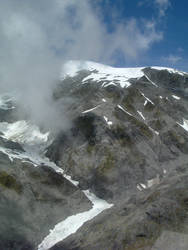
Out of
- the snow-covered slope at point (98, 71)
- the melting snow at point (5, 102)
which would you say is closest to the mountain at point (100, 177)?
the melting snow at point (5, 102)

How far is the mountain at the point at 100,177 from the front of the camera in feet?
93.9

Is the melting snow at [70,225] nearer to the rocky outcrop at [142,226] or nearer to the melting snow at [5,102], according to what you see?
the rocky outcrop at [142,226]

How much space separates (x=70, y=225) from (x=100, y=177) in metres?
14.8

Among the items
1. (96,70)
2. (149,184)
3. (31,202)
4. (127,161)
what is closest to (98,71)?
(96,70)

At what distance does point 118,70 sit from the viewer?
153m

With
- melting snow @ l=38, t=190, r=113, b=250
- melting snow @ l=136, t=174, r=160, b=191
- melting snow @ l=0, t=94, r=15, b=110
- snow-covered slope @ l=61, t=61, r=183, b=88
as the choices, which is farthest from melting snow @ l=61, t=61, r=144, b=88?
melting snow @ l=38, t=190, r=113, b=250

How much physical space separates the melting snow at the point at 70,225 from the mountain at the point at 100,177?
16 centimetres

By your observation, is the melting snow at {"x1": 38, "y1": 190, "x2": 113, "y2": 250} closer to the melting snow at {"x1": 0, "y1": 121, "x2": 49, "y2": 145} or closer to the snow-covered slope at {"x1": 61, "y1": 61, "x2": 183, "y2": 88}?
the melting snow at {"x1": 0, "y1": 121, "x2": 49, "y2": 145}

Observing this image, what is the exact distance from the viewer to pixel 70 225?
3634 cm

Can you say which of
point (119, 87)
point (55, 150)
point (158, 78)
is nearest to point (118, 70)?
point (158, 78)

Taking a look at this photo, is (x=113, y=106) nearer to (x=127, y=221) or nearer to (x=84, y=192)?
(x=84, y=192)

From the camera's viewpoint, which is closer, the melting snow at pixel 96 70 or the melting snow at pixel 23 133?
the melting snow at pixel 23 133

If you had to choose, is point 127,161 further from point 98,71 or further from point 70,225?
point 98,71

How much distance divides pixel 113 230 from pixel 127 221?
217 cm
